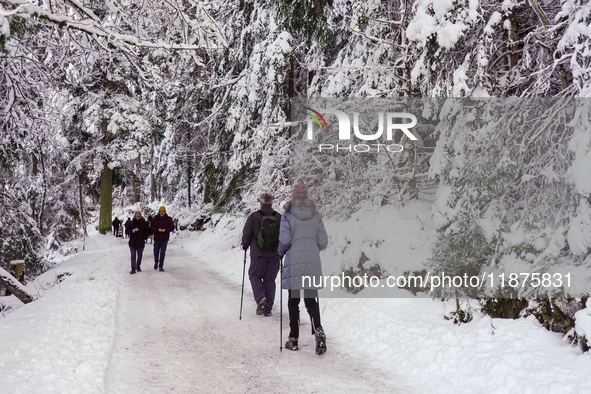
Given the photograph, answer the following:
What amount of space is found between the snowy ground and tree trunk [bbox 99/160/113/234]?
16.8 m

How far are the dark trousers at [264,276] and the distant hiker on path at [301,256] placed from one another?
2255 mm

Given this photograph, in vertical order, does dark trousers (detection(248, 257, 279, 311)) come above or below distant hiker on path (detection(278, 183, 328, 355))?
below

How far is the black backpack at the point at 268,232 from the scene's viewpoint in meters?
8.12

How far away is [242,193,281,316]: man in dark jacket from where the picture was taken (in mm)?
8266

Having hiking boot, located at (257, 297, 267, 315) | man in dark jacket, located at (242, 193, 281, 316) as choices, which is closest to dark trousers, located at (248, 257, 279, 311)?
man in dark jacket, located at (242, 193, 281, 316)

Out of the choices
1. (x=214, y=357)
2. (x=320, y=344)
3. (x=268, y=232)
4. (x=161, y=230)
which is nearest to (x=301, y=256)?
(x=320, y=344)

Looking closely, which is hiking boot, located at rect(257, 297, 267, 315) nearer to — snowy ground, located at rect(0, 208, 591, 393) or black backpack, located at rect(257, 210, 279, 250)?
snowy ground, located at rect(0, 208, 591, 393)

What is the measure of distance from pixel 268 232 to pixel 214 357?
2825 mm

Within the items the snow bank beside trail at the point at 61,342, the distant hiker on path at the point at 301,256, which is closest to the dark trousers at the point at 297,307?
the distant hiker on path at the point at 301,256

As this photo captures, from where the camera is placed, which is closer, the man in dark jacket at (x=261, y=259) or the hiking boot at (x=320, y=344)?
the hiking boot at (x=320, y=344)

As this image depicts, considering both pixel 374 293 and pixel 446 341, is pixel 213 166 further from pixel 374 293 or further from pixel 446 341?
pixel 446 341

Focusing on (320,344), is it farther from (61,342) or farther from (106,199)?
(106,199)

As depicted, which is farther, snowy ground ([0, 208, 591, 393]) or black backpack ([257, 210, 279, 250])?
black backpack ([257, 210, 279, 250])

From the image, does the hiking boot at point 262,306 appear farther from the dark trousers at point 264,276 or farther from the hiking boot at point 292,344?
the hiking boot at point 292,344
